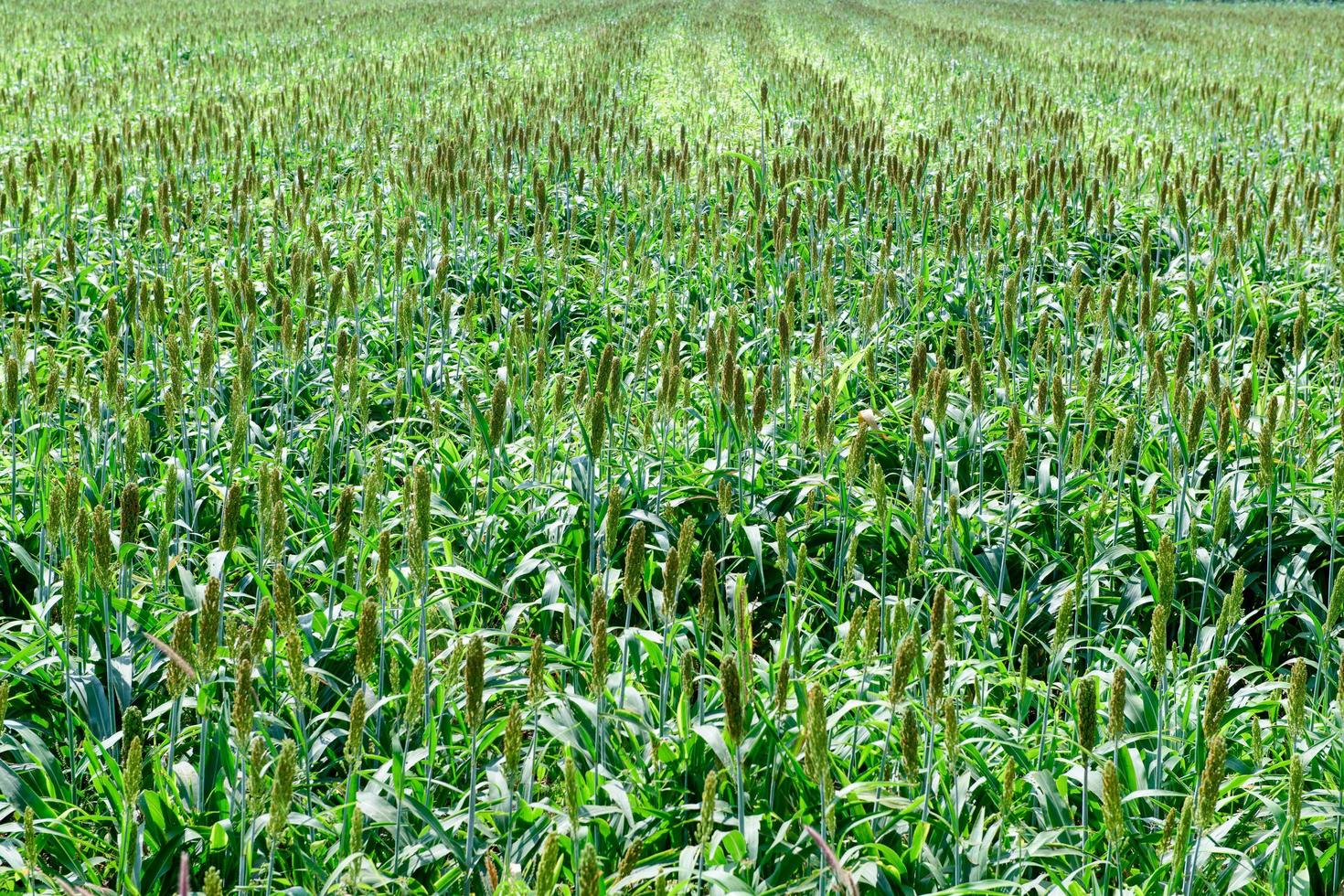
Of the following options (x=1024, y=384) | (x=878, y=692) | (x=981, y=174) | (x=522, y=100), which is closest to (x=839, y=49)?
(x=522, y=100)

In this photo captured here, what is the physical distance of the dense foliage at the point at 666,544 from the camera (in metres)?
2.10

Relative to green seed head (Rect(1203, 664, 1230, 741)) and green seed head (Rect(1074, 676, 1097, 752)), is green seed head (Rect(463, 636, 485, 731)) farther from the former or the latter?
green seed head (Rect(1203, 664, 1230, 741))

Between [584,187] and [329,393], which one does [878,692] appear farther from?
[584,187]

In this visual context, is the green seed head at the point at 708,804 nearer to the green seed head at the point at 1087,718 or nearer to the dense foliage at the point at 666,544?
the dense foliage at the point at 666,544

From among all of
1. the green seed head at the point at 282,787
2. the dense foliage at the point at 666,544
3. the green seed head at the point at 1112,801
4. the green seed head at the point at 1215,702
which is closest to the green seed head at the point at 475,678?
the dense foliage at the point at 666,544

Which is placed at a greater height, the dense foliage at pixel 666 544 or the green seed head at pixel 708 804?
the green seed head at pixel 708 804

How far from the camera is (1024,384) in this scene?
4559mm

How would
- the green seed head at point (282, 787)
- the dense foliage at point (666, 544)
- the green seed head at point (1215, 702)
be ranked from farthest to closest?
the dense foliage at point (666, 544) → the green seed head at point (1215, 702) → the green seed head at point (282, 787)

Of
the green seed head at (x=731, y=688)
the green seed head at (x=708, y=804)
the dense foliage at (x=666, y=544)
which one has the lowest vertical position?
the dense foliage at (x=666, y=544)

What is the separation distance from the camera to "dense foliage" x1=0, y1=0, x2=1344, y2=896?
2.10 m

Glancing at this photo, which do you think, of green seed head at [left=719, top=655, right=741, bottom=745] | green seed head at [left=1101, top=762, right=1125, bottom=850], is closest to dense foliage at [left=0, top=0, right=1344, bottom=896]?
green seed head at [left=719, top=655, right=741, bottom=745]

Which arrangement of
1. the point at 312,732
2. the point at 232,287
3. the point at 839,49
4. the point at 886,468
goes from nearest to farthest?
the point at 312,732 < the point at 886,468 < the point at 232,287 < the point at 839,49

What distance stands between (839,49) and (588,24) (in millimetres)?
7364

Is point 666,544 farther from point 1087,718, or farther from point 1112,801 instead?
point 1112,801
